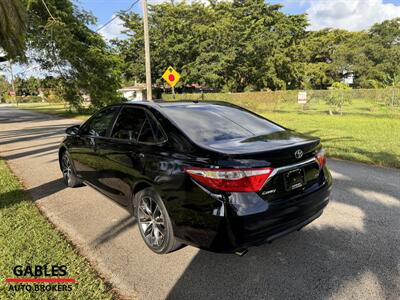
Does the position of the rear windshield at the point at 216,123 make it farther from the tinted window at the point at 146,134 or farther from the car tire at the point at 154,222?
the car tire at the point at 154,222

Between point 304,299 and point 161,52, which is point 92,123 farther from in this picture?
point 161,52

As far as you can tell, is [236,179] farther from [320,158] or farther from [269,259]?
[320,158]

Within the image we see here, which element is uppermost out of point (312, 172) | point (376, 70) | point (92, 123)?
point (376, 70)

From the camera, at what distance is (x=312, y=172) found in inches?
117

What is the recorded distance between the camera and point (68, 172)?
5.40 m

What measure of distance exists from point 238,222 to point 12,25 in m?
10.4

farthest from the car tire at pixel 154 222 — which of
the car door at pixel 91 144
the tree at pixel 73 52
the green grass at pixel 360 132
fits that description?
the tree at pixel 73 52

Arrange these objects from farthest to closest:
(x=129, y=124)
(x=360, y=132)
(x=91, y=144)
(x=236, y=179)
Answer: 1. (x=360, y=132)
2. (x=91, y=144)
3. (x=129, y=124)
4. (x=236, y=179)

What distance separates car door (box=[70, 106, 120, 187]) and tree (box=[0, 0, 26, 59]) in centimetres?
677

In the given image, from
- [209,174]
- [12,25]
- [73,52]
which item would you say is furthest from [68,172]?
[73,52]

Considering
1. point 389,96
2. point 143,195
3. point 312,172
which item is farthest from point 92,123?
point 389,96

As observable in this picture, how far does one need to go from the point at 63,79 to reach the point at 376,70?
162ft

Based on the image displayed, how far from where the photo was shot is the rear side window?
326 centimetres

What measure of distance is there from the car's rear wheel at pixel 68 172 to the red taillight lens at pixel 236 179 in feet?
10.8
